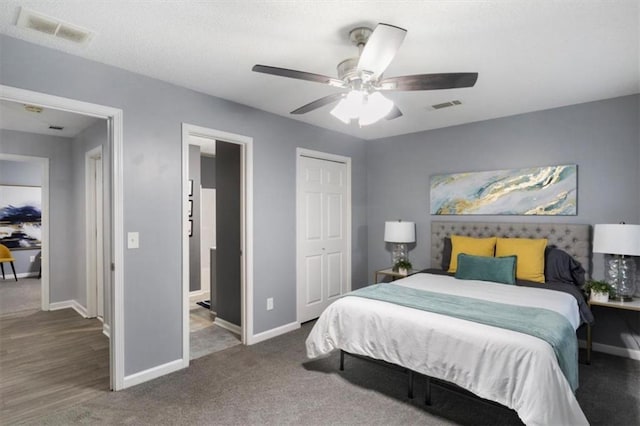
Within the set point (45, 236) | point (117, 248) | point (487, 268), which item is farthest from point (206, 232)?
point (487, 268)

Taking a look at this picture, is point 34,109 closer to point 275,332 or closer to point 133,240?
point 133,240

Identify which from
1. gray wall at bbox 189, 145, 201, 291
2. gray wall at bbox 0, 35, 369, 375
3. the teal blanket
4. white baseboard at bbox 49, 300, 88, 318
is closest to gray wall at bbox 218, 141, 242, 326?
gray wall at bbox 0, 35, 369, 375

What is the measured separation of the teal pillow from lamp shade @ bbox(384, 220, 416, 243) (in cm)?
91

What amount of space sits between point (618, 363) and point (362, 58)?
3562 millimetres

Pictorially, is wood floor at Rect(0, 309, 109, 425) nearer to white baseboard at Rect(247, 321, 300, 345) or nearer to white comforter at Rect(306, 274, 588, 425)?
white baseboard at Rect(247, 321, 300, 345)

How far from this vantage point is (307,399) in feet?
Result: 8.05

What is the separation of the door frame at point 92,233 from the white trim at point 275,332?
242 centimetres

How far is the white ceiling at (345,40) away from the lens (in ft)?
6.02

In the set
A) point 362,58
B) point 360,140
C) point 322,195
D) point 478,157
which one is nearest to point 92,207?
point 322,195

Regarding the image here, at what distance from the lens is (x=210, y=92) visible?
309 cm

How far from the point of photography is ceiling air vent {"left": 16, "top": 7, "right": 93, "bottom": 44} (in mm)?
1914

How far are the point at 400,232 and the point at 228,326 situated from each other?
2.48 meters

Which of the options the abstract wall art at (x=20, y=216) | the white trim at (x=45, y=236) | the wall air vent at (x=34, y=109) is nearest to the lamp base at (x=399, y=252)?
the wall air vent at (x=34, y=109)

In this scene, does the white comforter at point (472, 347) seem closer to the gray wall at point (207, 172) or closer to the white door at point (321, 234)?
the white door at point (321, 234)
